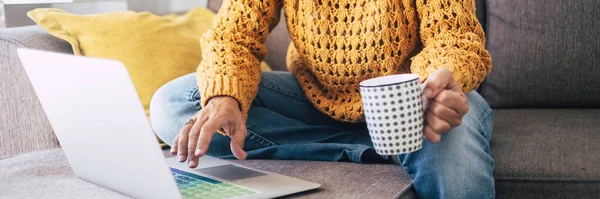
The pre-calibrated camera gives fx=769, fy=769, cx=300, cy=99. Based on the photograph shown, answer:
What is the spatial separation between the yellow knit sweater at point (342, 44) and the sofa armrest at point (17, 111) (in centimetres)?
40

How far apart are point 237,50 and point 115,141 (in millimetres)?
449

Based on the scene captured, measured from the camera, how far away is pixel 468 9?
134cm

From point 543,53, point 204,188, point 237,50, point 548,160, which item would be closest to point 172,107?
point 237,50

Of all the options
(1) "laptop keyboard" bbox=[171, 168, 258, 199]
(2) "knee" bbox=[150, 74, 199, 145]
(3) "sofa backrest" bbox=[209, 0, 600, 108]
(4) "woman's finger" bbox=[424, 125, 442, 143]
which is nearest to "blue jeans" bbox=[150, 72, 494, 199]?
(2) "knee" bbox=[150, 74, 199, 145]

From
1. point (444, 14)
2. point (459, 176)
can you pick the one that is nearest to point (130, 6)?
point (444, 14)

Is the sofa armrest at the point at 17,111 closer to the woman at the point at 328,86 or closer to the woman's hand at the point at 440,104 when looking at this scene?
the woman at the point at 328,86

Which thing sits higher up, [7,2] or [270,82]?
[7,2]

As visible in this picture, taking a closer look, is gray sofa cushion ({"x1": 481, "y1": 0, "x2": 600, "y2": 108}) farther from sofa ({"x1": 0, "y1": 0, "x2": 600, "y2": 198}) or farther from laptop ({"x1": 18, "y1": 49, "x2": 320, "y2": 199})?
laptop ({"x1": 18, "y1": 49, "x2": 320, "y2": 199})

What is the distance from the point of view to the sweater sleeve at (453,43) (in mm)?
1230

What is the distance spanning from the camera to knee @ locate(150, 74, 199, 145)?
145cm

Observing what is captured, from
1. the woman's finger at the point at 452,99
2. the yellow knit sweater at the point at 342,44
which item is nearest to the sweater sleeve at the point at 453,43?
the yellow knit sweater at the point at 342,44

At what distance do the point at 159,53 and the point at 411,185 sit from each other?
2.49ft

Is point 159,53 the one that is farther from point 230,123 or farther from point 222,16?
point 230,123

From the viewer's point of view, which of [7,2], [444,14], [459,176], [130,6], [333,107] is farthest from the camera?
[130,6]
